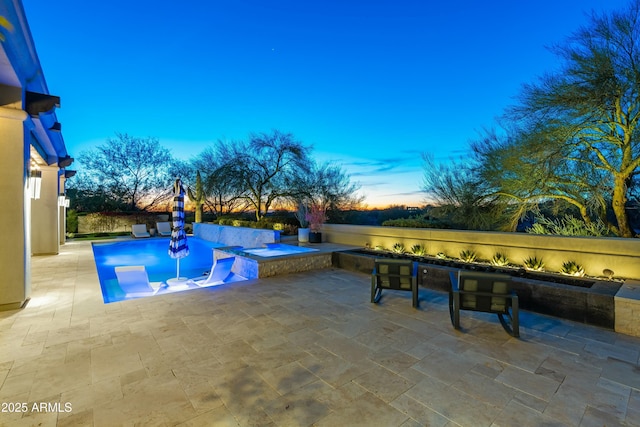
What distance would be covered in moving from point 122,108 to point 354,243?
1480 cm

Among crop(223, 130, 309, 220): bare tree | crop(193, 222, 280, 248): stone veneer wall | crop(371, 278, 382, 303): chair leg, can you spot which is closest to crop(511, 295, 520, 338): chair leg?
crop(371, 278, 382, 303): chair leg

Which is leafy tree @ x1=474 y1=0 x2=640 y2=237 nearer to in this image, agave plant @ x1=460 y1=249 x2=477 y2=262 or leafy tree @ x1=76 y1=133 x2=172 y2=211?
agave plant @ x1=460 y1=249 x2=477 y2=262

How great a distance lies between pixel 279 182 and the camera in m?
14.2

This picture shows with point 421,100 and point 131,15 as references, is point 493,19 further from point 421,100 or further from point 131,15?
point 131,15

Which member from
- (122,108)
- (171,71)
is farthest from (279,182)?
(122,108)

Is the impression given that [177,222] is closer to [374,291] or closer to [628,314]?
[374,291]

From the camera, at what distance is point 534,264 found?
5.41m

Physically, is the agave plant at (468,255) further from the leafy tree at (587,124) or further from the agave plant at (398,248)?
the leafy tree at (587,124)

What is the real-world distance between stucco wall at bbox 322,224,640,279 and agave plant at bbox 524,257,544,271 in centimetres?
8

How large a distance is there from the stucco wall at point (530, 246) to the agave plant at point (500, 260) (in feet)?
0.24

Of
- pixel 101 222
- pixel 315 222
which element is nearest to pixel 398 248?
pixel 315 222

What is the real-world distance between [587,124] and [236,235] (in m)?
11.9

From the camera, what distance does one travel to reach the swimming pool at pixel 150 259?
8.95 metres

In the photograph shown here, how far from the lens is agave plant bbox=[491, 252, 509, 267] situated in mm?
5836
